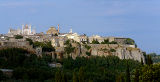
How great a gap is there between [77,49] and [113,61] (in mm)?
5436

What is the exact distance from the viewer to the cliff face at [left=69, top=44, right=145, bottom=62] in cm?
5206

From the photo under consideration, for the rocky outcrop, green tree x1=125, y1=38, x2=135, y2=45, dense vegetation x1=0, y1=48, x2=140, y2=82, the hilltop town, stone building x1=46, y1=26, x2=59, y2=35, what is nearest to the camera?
dense vegetation x1=0, y1=48, x2=140, y2=82

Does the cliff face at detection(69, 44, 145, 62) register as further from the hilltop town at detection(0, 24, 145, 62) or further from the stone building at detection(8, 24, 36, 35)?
the stone building at detection(8, 24, 36, 35)

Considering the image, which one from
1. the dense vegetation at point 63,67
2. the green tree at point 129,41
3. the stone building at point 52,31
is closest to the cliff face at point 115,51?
the dense vegetation at point 63,67

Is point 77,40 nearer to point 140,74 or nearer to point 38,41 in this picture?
point 38,41

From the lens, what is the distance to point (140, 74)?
31.1 meters

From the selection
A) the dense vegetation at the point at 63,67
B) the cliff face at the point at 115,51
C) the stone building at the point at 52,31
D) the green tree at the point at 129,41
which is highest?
the stone building at the point at 52,31

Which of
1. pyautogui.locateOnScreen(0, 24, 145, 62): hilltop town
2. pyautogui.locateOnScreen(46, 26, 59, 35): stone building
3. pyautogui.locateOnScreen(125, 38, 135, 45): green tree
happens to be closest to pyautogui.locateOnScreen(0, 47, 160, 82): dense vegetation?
pyautogui.locateOnScreen(0, 24, 145, 62): hilltop town

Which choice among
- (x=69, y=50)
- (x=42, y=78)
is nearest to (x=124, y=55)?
(x=69, y=50)

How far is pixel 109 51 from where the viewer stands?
174ft

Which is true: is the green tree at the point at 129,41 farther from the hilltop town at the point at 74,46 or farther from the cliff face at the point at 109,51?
the cliff face at the point at 109,51

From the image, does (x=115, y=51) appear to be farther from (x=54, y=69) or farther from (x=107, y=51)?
(x=54, y=69)

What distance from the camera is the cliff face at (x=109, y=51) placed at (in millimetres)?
52062

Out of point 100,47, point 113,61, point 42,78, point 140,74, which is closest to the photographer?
point 140,74
